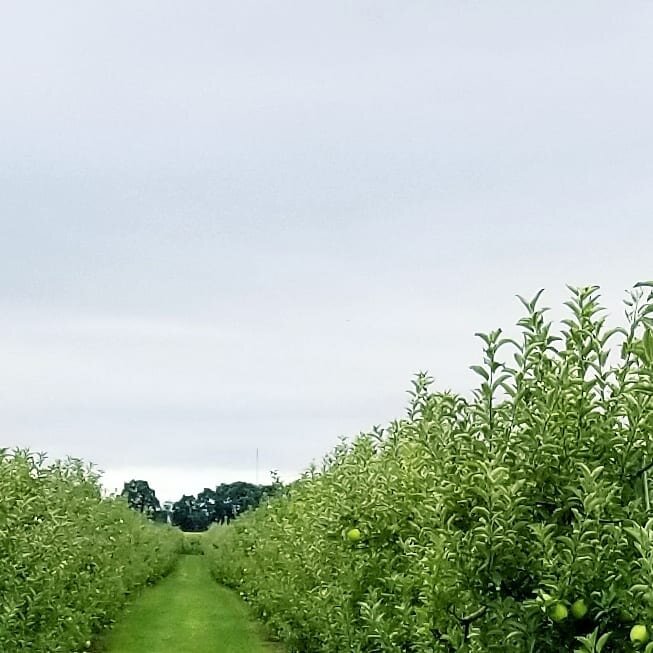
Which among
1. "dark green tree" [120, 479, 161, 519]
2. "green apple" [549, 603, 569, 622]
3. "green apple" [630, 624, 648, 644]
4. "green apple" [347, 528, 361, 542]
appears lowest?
"green apple" [630, 624, 648, 644]

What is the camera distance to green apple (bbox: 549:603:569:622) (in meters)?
4.45

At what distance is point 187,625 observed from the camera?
26.8m

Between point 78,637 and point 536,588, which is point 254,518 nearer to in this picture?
point 78,637

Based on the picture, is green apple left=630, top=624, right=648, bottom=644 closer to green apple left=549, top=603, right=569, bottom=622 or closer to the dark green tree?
green apple left=549, top=603, right=569, bottom=622

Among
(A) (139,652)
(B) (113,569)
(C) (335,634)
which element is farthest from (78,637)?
(C) (335,634)

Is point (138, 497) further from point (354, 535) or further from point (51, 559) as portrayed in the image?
point (354, 535)

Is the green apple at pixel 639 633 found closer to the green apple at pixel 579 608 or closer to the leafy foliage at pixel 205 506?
the green apple at pixel 579 608

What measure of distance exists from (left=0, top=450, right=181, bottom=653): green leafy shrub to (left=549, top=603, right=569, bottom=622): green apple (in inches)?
301

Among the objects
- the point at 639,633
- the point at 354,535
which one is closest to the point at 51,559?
the point at 354,535

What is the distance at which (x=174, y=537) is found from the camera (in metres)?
56.6

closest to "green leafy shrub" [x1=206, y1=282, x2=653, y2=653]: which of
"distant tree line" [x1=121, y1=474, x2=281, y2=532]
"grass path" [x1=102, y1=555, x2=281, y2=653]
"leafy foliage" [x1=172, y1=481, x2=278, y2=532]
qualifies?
"grass path" [x1=102, y1=555, x2=281, y2=653]

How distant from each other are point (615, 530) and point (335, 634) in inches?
301

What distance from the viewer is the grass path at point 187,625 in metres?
22.5

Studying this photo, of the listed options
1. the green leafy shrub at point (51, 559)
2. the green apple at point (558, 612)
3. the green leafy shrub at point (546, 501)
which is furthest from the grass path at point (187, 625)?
the green apple at point (558, 612)
